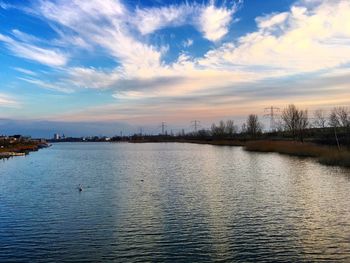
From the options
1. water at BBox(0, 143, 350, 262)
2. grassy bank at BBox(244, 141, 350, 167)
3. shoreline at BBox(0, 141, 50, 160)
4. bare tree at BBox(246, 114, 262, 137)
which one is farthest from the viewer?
bare tree at BBox(246, 114, 262, 137)

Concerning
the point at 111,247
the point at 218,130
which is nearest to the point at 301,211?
the point at 111,247

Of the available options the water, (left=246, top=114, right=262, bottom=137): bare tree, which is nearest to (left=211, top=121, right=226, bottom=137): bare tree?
(left=246, top=114, right=262, bottom=137): bare tree

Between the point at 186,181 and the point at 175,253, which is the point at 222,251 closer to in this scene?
the point at 175,253

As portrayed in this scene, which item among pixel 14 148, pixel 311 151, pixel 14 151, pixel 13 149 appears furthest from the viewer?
pixel 14 148

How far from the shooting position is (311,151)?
48.2 m

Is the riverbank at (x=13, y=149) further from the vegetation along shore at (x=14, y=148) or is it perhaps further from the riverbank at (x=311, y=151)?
the riverbank at (x=311, y=151)

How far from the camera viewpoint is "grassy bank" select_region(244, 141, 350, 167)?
36.6 metres

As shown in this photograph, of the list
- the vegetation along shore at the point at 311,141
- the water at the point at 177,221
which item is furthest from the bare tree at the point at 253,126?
the water at the point at 177,221

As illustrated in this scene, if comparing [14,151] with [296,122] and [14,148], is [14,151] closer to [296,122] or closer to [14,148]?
[14,148]

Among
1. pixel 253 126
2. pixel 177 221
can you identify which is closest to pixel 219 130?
pixel 253 126

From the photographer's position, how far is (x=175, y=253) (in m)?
11.5

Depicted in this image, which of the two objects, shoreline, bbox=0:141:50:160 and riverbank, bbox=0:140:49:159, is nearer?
shoreline, bbox=0:141:50:160

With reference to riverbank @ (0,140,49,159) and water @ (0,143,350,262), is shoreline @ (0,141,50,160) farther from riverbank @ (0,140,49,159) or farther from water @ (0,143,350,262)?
water @ (0,143,350,262)

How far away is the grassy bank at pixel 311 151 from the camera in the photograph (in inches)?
1441
